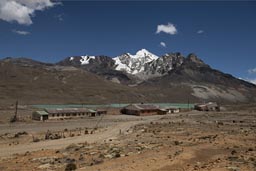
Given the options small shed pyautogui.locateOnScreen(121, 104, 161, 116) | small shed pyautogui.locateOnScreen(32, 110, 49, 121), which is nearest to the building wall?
small shed pyautogui.locateOnScreen(32, 110, 49, 121)

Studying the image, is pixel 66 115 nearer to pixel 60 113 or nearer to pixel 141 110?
pixel 60 113

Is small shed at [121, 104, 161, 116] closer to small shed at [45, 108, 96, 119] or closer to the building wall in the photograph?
small shed at [45, 108, 96, 119]

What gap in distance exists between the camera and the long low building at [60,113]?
91625 millimetres

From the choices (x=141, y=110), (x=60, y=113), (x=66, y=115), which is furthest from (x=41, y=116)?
(x=141, y=110)

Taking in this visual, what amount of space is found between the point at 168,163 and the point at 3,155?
18.5 meters

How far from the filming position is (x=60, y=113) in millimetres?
97125

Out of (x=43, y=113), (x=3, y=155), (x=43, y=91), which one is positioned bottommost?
(x=3, y=155)

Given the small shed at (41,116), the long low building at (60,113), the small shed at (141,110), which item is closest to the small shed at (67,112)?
the long low building at (60,113)

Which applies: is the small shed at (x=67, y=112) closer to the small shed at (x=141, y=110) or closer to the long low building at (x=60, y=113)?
the long low building at (x=60, y=113)

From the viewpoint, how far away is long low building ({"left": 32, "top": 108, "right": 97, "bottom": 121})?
91.6 meters

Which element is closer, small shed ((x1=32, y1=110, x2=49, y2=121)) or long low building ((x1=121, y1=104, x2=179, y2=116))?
small shed ((x1=32, y1=110, x2=49, y2=121))

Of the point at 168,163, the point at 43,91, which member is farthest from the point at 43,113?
the point at 43,91

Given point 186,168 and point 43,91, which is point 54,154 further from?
point 43,91

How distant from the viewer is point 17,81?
640 feet
